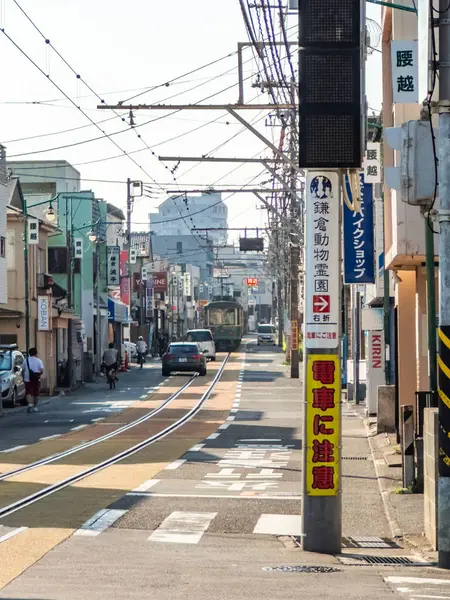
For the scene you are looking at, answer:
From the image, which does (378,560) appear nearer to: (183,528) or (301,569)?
(301,569)

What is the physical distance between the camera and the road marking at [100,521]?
11680 mm

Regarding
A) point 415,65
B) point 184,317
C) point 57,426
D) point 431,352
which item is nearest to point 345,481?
point 431,352

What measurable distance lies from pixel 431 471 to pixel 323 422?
3.52ft

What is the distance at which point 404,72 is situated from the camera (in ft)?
58.0

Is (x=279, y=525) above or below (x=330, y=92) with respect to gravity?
below

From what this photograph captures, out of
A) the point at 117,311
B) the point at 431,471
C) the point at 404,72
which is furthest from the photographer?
the point at 117,311

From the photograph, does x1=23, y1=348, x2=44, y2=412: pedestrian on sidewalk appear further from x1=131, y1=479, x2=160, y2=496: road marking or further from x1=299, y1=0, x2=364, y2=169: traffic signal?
x1=299, y1=0, x2=364, y2=169: traffic signal

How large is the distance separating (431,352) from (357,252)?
11755 millimetres

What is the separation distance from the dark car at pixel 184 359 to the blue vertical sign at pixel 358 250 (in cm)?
2793

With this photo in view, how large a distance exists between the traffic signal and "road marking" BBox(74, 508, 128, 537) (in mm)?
3949

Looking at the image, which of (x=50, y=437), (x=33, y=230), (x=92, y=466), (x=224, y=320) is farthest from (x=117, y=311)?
(x=92, y=466)

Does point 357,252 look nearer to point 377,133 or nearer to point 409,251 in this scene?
point 377,133

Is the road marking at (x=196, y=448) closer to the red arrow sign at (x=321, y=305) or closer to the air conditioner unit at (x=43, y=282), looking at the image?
the red arrow sign at (x=321, y=305)

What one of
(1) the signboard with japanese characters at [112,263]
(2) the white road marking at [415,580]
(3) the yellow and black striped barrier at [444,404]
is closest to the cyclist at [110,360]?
(1) the signboard with japanese characters at [112,263]
